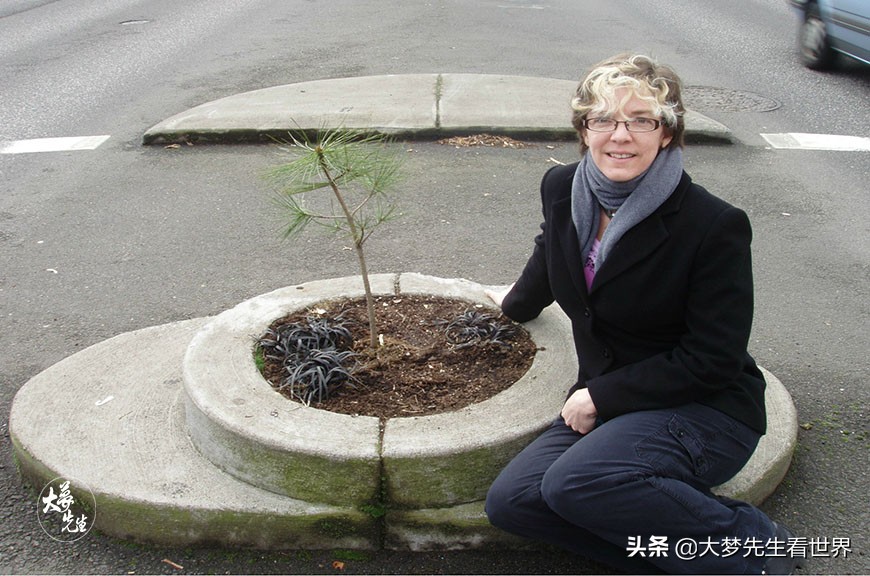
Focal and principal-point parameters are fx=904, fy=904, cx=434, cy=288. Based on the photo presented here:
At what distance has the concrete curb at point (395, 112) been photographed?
24.4 feet

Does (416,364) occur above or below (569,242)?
below

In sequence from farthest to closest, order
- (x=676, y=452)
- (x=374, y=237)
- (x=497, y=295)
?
(x=374, y=237) < (x=497, y=295) < (x=676, y=452)

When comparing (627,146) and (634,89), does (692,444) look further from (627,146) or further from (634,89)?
(634,89)

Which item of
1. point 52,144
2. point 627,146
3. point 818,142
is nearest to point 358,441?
point 627,146

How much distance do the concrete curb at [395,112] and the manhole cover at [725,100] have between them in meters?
0.73

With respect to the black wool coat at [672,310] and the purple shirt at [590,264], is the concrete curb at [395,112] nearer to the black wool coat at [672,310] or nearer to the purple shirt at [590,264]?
the purple shirt at [590,264]

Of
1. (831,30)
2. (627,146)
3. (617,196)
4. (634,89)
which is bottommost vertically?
(831,30)

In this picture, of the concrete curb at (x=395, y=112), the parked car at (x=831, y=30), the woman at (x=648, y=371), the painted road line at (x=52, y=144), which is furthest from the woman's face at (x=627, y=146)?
the parked car at (x=831, y=30)

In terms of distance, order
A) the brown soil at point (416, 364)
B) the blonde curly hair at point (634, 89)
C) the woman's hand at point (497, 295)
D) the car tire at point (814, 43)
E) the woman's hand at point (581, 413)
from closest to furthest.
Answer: the blonde curly hair at point (634, 89) → the woman's hand at point (581, 413) → the brown soil at point (416, 364) → the woman's hand at point (497, 295) → the car tire at point (814, 43)

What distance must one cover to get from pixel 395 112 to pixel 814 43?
540 centimetres

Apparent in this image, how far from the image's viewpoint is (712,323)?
2.71 m

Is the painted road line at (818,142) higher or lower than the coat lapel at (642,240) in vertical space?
lower

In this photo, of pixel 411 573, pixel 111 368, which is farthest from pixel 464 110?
pixel 411 573

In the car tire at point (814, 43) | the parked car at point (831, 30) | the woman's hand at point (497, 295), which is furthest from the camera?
the car tire at point (814, 43)
